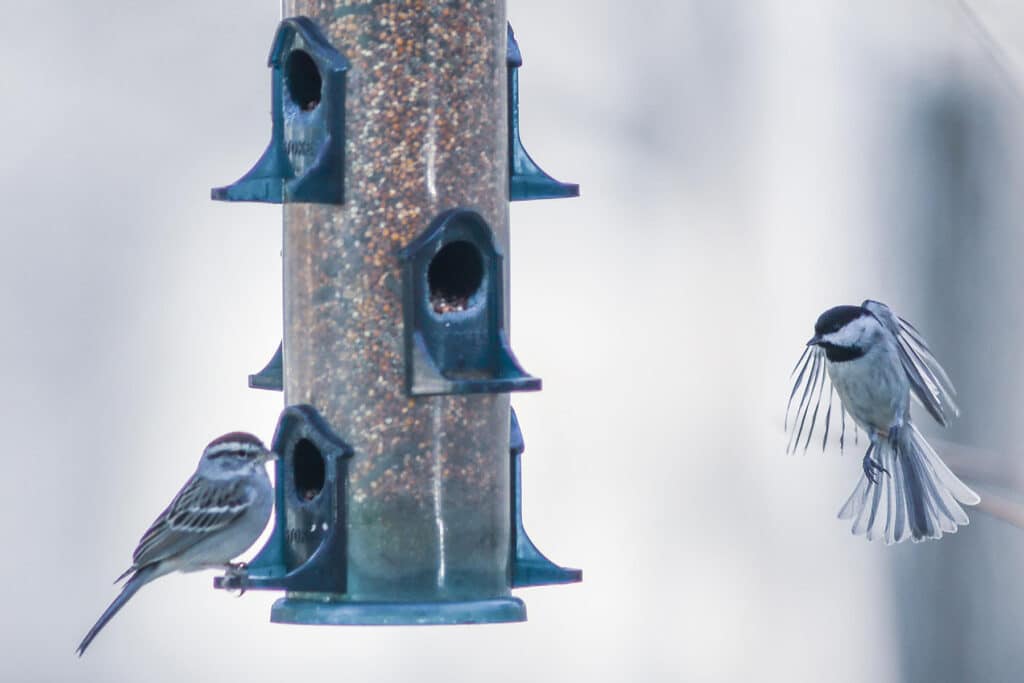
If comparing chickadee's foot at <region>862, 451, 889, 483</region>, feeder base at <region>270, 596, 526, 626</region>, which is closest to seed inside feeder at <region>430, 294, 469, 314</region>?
feeder base at <region>270, 596, 526, 626</region>

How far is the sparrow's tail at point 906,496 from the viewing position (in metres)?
6.83

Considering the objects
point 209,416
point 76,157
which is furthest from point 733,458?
point 76,157

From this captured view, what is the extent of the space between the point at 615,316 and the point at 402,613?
6935 mm

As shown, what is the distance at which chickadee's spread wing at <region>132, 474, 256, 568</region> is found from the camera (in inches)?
256

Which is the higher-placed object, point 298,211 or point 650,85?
point 650,85

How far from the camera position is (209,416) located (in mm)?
11477

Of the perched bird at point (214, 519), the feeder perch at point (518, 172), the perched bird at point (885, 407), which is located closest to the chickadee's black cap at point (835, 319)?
the perched bird at point (885, 407)

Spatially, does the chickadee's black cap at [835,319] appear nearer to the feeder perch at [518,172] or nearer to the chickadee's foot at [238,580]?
the feeder perch at [518,172]

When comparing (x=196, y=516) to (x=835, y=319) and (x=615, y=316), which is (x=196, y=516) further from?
(x=615, y=316)

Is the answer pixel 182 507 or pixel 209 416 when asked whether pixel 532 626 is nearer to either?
pixel 209 416

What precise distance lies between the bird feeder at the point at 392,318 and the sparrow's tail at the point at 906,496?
1394 mm

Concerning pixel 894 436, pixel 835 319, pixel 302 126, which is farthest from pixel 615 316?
pixel 302 126

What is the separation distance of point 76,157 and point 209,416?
2128 mm

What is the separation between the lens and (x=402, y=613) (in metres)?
5.76
